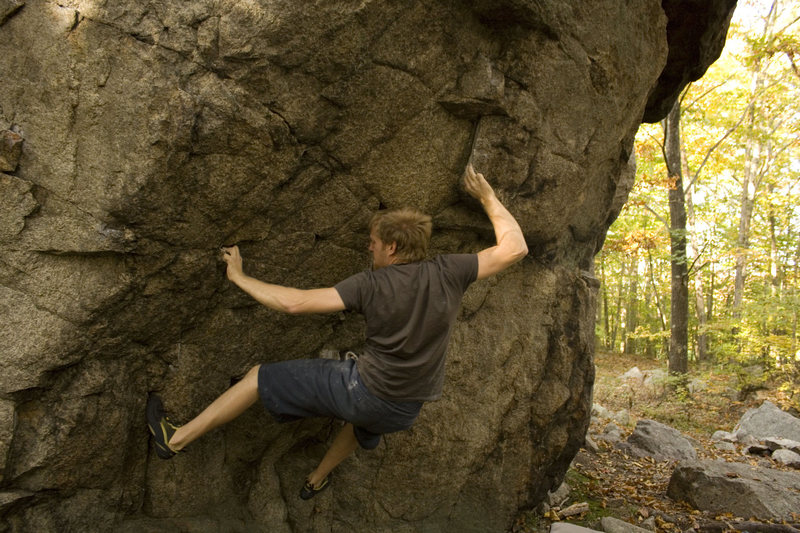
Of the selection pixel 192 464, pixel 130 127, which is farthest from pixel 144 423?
pixel 130 127

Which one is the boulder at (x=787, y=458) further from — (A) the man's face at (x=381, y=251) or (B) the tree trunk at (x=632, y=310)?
(B) the tree trunk at (x=632, y=310)

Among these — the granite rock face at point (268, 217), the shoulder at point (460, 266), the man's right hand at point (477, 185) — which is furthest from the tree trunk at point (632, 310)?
the shoulder at point (460, 266)

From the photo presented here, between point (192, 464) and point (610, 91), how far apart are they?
479 centimetres

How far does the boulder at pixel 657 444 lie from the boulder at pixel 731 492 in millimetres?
1272

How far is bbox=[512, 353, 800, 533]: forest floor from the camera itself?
534 centimetres

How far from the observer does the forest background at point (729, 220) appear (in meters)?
12.4

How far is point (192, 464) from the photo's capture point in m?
3.97

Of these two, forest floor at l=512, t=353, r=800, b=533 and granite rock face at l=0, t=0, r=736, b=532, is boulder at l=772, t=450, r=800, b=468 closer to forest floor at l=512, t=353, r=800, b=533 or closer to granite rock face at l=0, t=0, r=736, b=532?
forest floor at l=512, t=353, r=800, b=533

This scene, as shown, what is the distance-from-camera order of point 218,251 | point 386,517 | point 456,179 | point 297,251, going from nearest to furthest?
point 218,251, point 297,251, point 456,179, point 386,517

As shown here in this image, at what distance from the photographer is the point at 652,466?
7.03 metres

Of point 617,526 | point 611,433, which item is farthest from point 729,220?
point 617,526

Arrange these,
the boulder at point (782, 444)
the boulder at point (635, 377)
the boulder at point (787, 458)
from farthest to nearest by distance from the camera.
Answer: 1. the boulder at point (635, 377)
2. the boulder at point (782, 444)
3. the boulder at point (787, 458)

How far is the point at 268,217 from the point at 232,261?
412 mm

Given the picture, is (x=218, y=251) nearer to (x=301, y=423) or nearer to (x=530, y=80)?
(x=301, y=423)
